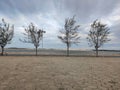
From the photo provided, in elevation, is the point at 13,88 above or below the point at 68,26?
below

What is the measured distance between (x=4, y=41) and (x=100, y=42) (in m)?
23.4

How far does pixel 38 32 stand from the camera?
123ft

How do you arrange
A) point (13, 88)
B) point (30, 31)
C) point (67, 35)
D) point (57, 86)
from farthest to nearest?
point (30, 31), point (67, 35), point (57, 86), point (13, 88)

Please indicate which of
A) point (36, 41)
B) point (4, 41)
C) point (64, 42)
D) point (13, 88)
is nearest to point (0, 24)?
point (4, 41)

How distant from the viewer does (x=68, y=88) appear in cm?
684

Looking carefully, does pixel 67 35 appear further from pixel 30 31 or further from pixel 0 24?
pixel 0 24

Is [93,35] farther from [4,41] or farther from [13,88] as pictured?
[13,88]

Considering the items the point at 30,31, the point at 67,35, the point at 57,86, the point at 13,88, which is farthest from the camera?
the point at 30,31

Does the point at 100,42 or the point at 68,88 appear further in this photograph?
the point at 100,42

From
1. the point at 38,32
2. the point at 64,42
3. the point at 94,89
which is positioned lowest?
the point at 94,89

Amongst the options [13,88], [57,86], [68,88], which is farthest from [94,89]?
[13,88]

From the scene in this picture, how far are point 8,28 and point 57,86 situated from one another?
32.6 metres

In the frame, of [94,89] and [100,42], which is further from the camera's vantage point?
[100,42]

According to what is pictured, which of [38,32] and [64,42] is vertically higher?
[38,32]
